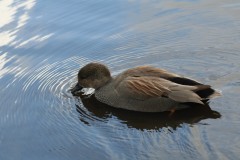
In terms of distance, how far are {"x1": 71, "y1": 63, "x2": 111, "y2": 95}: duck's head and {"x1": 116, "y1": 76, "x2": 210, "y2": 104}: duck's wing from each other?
0.42m

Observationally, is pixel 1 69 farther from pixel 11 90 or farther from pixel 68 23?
pixel 68 23

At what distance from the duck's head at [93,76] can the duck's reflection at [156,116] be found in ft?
1.68

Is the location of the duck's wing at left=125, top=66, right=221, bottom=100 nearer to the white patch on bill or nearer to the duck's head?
the duck's head

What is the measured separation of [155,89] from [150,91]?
80 mm

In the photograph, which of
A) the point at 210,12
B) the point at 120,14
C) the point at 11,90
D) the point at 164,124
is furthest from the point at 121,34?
the point at 164,124

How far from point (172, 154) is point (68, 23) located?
486cm

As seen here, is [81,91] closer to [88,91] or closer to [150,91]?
[88,91]

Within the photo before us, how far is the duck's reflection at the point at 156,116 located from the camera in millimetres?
7512

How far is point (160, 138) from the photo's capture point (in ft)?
23.1

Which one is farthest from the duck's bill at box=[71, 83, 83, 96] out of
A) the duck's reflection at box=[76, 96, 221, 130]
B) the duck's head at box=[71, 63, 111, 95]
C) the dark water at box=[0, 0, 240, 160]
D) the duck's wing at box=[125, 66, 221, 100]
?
the duck's wing at box=[125, 66, 221, 100]

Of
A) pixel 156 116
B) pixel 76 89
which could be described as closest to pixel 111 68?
pixel 76 89

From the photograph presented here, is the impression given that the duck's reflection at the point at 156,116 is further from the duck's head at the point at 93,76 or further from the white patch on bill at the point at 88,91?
the white patch on bill at the point at 88,91

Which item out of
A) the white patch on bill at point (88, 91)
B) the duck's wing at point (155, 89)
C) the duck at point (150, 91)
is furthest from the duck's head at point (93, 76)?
the duck's wing at point (155, 89)

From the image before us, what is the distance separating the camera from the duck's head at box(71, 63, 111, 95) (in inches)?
337
